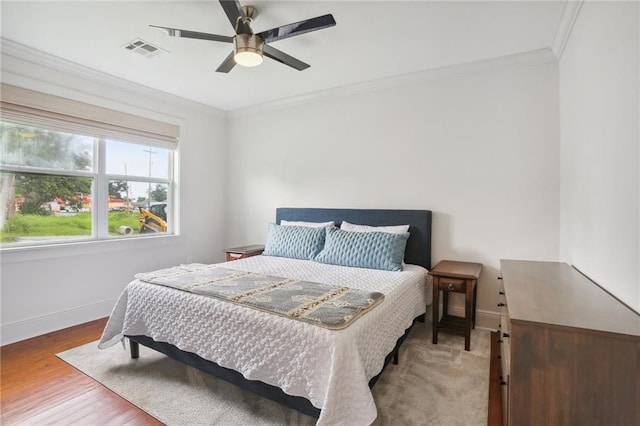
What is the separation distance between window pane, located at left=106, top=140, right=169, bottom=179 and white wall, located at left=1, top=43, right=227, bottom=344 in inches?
9.9

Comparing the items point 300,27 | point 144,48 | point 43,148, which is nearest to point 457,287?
point 300,27

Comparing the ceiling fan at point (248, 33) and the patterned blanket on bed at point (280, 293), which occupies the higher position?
the ceiling fan at point (248, 33)

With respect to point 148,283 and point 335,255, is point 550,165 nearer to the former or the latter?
point 335,255

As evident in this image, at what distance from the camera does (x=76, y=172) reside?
10.5ft

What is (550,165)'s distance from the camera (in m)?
2.73

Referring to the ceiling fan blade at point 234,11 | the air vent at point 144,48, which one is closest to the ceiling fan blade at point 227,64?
the ceiling fan blade at point 234,11

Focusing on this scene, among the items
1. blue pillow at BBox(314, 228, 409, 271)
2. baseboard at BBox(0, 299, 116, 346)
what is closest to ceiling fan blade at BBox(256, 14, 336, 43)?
blue pillow at BBox(314, 228, 409, 271)

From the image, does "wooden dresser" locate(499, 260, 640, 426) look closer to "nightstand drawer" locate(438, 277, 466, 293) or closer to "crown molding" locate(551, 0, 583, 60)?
"nightstand drawer" locate(438, 277, 466, 293)

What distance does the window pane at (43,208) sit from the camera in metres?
2.82

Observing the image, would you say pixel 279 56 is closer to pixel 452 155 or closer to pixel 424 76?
pixel 424 76

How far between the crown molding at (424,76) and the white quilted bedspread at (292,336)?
81.5 inches

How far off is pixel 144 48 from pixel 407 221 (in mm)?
2977

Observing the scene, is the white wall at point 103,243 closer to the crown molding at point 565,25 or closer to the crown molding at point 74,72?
the crown molding at point 74,72

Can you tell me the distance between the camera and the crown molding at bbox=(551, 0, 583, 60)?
2.05m
